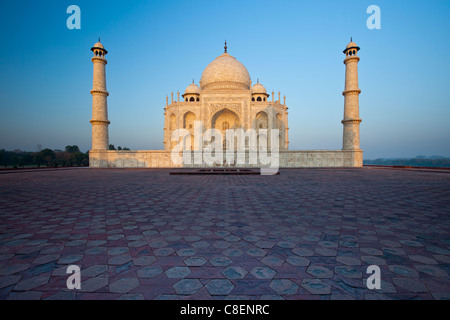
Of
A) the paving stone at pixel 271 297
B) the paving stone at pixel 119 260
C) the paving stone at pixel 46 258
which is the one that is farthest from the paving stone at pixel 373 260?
the paving stone at pixel 46 258

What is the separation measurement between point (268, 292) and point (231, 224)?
5.28 feet

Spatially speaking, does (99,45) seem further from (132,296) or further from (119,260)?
(132,296)

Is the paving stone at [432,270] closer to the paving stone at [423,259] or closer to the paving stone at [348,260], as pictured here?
the paving stone at [423,259]

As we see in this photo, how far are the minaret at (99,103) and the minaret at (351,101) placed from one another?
2402 cm

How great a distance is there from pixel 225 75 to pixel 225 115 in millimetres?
5503

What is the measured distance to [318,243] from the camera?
2.38m

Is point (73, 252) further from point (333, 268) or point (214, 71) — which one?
A: point (214, 71)

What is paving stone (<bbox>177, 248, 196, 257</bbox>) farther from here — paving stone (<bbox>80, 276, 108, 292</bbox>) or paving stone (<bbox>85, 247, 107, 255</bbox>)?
paving stone (<bbox>85, 247, 107, 255</bbox>)

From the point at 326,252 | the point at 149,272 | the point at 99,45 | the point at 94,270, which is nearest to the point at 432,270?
the point at 326,252

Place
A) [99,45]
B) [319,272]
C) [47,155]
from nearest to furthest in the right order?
[319,272] < [99,45] < [47,155]

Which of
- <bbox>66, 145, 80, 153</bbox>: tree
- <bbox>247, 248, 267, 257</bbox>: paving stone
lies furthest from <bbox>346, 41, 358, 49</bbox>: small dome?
<bbox>66, 145, 80, 153</bbox>: tree

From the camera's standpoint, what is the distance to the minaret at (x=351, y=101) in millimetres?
20328

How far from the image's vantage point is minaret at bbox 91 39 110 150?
20594 mm

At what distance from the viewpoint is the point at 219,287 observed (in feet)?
5.09
